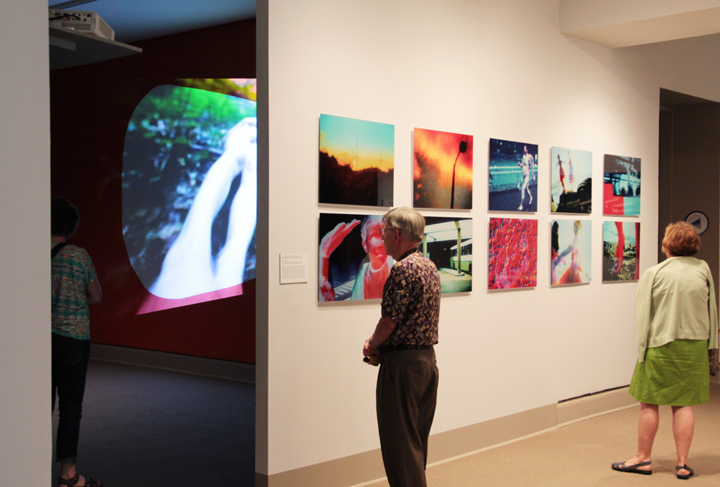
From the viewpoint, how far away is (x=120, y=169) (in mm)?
8555

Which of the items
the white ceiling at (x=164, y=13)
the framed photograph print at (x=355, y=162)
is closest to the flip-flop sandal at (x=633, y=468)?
the framed photograph print at (x=355, y=162)

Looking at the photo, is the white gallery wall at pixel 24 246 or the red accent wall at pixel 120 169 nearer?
the white gallery wall at pixel 24 246

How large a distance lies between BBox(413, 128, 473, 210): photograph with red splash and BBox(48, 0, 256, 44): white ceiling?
298cm

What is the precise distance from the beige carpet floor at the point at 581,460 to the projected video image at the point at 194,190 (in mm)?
3590

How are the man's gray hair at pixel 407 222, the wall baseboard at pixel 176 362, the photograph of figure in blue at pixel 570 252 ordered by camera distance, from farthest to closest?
1. the wall baseboard at pixel 176 362
2. the photograph of figure in blue at pixel 570 252
3. the man's gray hair at pixel 407 222

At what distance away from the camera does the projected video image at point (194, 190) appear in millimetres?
7707

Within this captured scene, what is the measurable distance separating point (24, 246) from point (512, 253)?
433cm

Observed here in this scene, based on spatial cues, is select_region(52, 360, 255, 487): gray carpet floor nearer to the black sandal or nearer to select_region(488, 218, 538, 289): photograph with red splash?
the black sandal

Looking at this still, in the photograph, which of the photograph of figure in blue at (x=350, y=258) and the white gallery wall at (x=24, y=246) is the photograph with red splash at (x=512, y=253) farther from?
the white gallery wall at (x=24, y=246)

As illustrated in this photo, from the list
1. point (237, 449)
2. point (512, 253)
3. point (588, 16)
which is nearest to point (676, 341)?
point (512, 253)

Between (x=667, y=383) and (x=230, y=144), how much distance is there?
492 centimetres

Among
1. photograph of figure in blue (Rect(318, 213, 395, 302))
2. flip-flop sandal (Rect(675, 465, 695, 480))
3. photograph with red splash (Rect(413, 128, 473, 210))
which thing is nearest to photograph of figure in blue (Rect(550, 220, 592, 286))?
photograph with red splash (Rect(413, 128, 473, 210))

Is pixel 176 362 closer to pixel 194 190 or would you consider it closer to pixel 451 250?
pixel 194 190

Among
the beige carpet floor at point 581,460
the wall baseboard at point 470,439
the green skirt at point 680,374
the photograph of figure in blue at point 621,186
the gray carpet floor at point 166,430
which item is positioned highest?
the photograph of figure in blue at point 621,186
